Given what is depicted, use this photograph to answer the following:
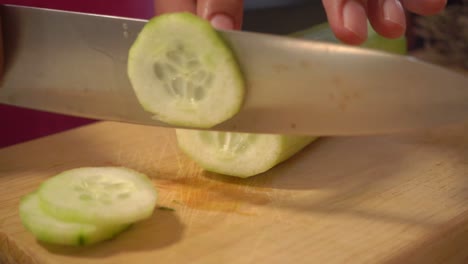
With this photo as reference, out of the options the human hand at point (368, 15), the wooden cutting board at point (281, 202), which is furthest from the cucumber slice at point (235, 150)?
the human hand at point (368, 15)

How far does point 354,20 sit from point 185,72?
12.2 inches

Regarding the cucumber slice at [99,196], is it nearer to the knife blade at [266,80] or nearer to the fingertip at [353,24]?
the knife blade at [266,80]

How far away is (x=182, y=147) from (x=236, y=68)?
0.29 metres

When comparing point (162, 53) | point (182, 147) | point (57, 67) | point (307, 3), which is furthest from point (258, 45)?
point (307, 3)

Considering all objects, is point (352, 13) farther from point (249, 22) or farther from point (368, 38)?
point (249, 22)

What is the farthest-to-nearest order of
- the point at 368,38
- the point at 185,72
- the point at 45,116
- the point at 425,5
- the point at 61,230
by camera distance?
the point at 45,116, the point at 368,38, the point at 425,5, the point at 185,72, the point at 61,230

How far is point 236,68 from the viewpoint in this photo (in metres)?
1.01

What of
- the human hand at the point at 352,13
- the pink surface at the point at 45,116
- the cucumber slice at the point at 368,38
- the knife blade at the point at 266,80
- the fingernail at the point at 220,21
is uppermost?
the human hand at the point at 352,13

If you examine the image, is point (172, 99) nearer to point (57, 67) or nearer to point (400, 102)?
point (57, 67)

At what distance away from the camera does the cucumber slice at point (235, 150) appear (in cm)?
118

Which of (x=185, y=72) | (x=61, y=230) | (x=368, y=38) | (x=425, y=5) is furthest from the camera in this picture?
(x=368, y=38)

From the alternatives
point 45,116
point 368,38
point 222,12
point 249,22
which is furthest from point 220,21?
point 45,116

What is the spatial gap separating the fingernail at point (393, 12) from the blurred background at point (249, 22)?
70 centimetres

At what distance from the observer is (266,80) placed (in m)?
1.02
